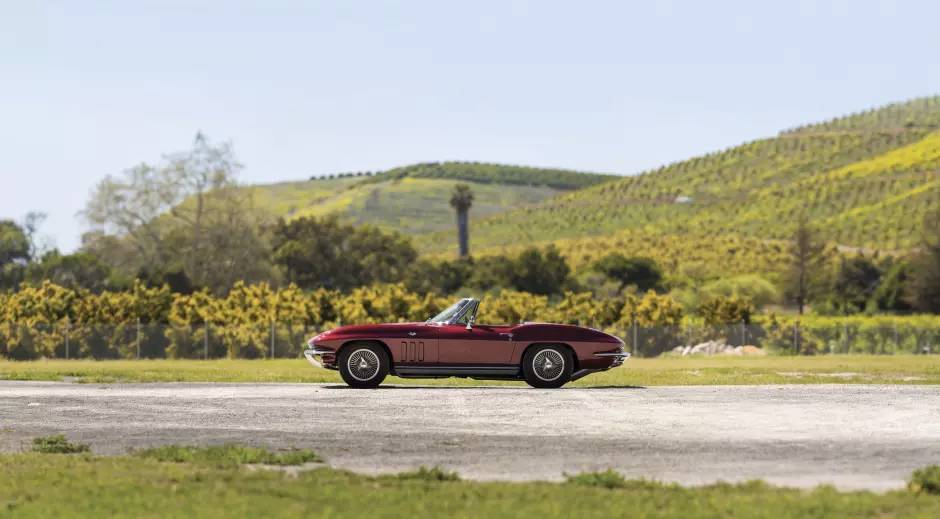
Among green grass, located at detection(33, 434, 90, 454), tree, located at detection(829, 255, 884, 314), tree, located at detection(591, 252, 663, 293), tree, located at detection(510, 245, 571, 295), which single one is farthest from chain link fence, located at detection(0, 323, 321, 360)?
tree, located at detection(829, 255, 884, 314)

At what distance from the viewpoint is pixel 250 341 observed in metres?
49.3

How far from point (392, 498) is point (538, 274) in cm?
8295

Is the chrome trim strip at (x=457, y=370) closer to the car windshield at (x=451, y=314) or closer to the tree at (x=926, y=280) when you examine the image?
the car windshield at (x=451, y=314)

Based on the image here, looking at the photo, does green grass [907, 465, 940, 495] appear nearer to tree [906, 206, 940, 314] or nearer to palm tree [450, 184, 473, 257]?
tree [906, 206, 940, 314]

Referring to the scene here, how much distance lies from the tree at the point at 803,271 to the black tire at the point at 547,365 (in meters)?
70.9

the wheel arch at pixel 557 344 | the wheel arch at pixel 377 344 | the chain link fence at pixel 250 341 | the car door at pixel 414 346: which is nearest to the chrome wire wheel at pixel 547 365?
the wheel arch at pixel 557 344

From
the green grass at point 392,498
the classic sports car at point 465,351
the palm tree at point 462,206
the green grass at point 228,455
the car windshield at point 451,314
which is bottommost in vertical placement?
the green grass at point 392,498

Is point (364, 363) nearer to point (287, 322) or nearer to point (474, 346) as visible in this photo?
point (474, 346)

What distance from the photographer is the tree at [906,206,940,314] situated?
82.0 metres

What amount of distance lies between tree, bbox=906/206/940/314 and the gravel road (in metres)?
64.2

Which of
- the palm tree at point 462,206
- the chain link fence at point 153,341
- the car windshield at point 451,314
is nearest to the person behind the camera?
the car windshield at point 451,314

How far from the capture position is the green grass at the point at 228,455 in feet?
36.7

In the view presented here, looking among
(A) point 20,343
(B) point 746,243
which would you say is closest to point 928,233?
(B) point 746,243

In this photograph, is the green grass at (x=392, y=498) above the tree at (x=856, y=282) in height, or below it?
below
